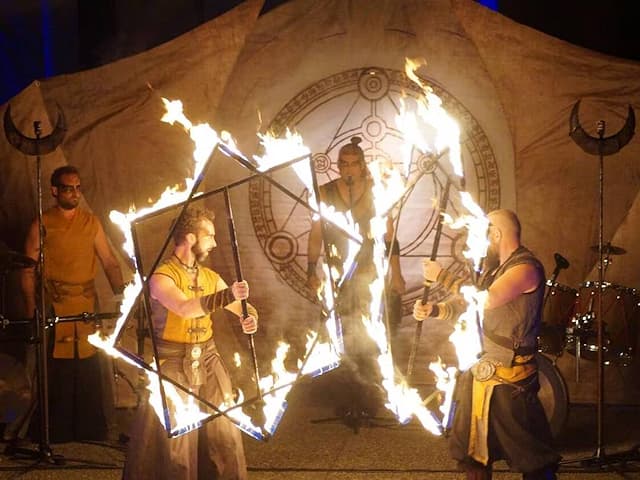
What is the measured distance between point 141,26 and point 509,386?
6164mm

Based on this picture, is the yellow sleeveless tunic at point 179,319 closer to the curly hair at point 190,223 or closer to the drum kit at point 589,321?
the curly hair at point 190,223

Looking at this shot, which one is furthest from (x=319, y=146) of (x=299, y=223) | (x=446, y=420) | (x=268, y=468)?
(x=446, y=420)

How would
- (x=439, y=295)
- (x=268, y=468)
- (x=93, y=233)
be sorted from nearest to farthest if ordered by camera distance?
(x=268, y=468) → (x=93, y=233) → (x=439, y=295)

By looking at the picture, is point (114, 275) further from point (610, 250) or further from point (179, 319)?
point (610, 250)

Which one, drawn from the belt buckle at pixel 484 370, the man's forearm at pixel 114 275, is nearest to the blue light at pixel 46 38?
the man's forearm at pixel 114 275

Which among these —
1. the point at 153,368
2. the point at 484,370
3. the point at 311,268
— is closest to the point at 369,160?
the point at 311,268

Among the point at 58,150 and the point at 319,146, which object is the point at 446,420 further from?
the point at 58,150

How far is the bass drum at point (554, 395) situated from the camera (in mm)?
7070

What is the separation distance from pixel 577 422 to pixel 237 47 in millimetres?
3868

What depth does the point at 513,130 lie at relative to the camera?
25.8 ft

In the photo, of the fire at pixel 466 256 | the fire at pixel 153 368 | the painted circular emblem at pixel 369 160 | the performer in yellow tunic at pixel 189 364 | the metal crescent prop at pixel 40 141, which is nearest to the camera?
the fire at pixel 153 368

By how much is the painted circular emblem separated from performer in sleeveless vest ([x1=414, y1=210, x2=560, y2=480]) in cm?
241

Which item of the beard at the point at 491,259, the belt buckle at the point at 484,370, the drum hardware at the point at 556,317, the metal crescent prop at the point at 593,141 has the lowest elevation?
the belt buckle at the point at 484,370

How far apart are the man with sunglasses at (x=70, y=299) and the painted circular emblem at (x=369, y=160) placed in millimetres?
1377
